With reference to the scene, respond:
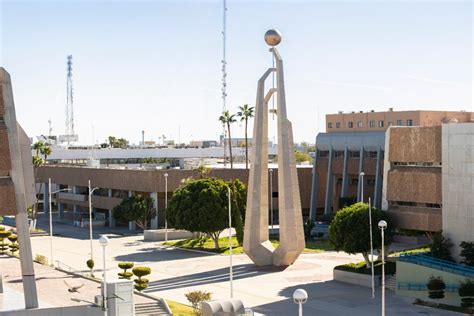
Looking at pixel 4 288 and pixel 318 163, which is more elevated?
pixel 318 163

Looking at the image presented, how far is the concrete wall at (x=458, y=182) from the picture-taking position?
53312 mm

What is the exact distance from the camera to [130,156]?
159000mm

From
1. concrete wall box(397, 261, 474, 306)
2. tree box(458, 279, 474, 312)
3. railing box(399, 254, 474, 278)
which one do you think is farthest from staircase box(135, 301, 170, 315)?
tree box(458, 279, 474, 312)

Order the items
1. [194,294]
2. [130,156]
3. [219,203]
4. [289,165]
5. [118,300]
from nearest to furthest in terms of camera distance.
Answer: [118,300]
[194,294]
[289,165]
[219,203]
[130,156]

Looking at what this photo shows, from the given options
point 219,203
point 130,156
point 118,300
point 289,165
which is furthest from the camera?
point 130,156

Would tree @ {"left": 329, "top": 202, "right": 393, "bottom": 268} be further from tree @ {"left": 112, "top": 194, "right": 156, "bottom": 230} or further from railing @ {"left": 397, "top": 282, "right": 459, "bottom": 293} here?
tree @ {"left": 112, "top": 194, "right": 156, "bottom": 230}

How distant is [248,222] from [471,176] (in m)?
18.7

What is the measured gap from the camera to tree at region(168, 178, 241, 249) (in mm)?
73500

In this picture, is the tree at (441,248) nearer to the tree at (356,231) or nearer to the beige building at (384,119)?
the tree at (356,231)

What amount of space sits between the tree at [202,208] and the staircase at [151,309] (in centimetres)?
2694

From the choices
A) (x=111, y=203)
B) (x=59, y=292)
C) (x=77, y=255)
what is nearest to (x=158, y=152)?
(x=111, y=203)

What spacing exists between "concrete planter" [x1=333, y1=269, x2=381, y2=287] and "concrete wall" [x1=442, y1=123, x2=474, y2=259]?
6.08 meters

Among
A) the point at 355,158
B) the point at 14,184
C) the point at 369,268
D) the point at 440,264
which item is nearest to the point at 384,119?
the point at 355,158

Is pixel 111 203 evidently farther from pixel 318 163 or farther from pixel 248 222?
pixel 248 222
